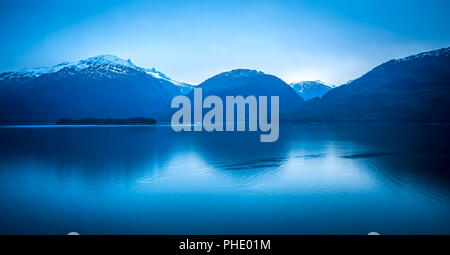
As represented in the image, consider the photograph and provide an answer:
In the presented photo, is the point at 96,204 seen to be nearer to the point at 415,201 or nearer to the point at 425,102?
the point at 415,201

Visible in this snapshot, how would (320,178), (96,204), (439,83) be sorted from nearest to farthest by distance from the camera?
(96,204) < (320,178) < (439,83)

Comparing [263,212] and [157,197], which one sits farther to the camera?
[157,197]

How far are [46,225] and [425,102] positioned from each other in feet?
662

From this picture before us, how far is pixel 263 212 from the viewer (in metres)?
10.8

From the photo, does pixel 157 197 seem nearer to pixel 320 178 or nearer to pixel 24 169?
pixel 320 178

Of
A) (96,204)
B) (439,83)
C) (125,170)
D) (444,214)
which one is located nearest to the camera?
(444,214)

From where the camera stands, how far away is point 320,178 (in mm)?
17406

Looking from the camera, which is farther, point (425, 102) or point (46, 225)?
point (425, 102)

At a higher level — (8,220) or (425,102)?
(425,102)
